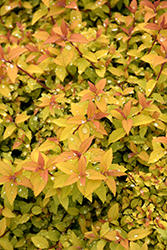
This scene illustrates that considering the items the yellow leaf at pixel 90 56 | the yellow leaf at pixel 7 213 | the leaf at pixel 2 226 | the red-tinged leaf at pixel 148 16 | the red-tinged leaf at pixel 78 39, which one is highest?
the red-tinged leaf at pixel 78 39

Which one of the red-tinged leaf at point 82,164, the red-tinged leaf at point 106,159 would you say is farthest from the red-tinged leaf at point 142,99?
the red-tinged leaf at point 82,164

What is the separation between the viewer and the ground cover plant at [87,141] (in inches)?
71.9

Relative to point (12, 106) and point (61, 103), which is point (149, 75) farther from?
point (12, 106)

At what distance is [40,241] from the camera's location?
6.78ft

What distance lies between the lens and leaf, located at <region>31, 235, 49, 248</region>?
2.04 meters

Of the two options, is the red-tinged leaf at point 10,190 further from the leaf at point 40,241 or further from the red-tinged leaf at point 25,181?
the leaf at point 40,241

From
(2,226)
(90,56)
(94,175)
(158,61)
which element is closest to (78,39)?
(90,56)

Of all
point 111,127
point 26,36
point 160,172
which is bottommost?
point 160,172

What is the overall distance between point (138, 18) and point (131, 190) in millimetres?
2136

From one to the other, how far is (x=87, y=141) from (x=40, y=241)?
118 cm

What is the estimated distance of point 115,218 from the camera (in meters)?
2.04

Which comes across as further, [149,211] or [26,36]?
[26,36]

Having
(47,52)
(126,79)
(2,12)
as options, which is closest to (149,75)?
(126,79)

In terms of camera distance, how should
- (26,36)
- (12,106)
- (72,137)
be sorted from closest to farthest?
(72,137) < (12,106) < (26,36)
